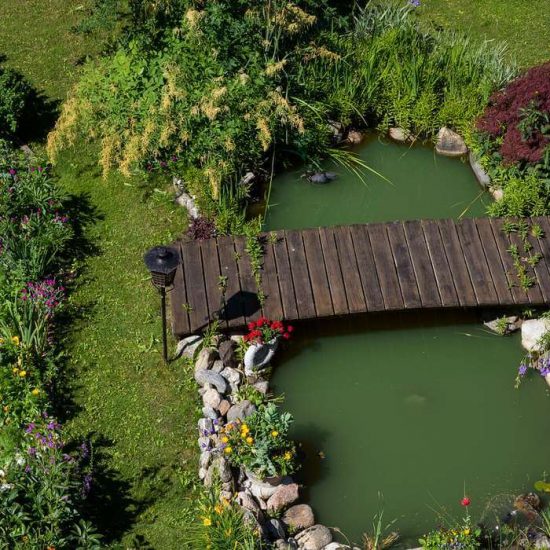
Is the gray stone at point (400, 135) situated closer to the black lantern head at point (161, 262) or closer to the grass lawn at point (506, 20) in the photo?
the grass lawn at point (506, 20)

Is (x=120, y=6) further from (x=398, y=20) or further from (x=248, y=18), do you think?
(x=398, y=20)

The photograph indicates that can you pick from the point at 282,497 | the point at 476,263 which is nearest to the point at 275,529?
the point at 282,497

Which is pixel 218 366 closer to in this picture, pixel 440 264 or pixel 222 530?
pixel 222 530

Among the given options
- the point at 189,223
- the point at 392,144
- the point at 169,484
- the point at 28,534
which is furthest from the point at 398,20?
the point at 28,534

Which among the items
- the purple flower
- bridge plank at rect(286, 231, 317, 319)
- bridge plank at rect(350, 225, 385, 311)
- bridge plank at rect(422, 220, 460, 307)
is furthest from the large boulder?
bridge plank at rect(286, 231, 317, 319)

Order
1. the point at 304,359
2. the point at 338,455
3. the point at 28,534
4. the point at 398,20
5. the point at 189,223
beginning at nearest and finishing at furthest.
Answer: the point at 28,534 < the point at 338,455 < the point at 304,359 < the point at 189,223 < the point at 398,20
